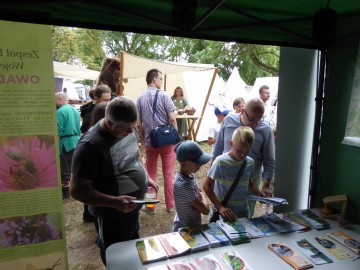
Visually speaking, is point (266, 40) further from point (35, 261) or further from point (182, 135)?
point (182, 135)

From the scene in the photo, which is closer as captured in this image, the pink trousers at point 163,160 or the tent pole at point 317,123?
the tent pole at point 317,123

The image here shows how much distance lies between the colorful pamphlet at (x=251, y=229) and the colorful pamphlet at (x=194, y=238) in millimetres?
293

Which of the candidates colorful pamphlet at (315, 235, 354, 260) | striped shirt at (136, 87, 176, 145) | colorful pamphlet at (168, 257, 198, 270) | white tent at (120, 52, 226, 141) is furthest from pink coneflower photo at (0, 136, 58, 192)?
white tent at (120, 52, 226, 141)

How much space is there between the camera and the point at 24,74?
189 centimetres

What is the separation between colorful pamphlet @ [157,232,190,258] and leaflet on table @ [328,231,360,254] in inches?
34.9

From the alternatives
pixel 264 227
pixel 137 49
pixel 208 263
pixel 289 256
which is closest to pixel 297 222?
pixel 264 227

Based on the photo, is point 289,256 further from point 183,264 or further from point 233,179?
point 233,179

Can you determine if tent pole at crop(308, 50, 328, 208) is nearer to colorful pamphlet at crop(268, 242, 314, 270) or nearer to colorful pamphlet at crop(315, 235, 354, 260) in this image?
colorful pamphlet at crop(315, 235, 354, 260)

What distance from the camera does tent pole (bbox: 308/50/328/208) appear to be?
6.84 feet

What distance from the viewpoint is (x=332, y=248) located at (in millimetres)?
1436

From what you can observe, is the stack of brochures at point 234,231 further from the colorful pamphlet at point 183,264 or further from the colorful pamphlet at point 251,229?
the colorful pamphlet at point 183,264

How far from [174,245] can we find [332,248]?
34.1 inches

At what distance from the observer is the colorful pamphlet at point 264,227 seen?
158 centimetres

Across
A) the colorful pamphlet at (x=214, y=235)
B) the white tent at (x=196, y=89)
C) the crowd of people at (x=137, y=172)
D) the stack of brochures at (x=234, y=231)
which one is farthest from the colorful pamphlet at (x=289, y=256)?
the white tent at (x=196, y=89)
